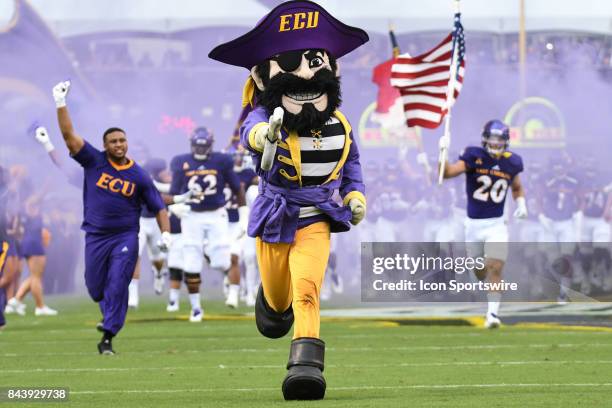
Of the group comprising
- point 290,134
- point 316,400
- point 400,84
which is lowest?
point 316,400

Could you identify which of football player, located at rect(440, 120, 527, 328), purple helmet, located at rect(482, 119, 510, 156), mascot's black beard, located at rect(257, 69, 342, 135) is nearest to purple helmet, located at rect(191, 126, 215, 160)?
football player, located at rect(440, 120, 527, 328)

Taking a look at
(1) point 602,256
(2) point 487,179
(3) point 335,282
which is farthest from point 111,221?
(3) point 335,282

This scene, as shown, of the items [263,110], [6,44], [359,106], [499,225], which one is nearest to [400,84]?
[499,225]

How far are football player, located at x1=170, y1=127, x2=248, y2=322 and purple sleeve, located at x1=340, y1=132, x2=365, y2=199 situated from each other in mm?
8381

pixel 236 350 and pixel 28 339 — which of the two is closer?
pixel 236 350

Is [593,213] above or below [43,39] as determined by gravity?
below

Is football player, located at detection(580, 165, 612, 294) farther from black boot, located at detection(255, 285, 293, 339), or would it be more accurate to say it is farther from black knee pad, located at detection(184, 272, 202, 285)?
black boot, located at detection(255, 285, 293, 339)

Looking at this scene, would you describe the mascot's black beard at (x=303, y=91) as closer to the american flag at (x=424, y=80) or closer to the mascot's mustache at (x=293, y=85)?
the mascot's mustache at (x=293, y=85)

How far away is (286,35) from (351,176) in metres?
0.87

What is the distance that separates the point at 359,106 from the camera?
1366 inches

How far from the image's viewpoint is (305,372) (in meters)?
8.34

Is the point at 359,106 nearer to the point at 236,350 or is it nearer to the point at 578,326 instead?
the point at 578,326

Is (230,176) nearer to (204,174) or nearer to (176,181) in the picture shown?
(204,174)

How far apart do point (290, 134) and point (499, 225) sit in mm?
7654
